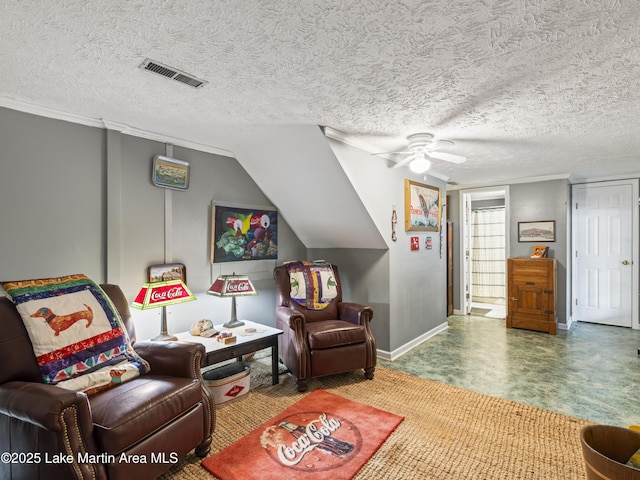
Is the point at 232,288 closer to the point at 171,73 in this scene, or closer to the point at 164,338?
the point at 164,338

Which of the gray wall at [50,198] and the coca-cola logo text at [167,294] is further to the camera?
the coca-cola logo text at [167,294]

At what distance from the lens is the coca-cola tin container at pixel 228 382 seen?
2.61 metres

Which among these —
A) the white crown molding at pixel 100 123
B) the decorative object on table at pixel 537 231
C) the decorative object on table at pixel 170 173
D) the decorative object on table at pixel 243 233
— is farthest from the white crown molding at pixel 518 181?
the decorative object on table at pixel 170 173

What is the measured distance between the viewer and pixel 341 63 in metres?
1.79

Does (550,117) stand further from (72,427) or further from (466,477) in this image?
(72,427)

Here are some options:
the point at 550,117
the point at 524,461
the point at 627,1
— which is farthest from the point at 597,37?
the point at 524,461

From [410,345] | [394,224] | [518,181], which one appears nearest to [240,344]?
[394,224]

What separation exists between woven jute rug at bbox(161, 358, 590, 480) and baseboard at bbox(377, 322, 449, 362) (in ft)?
1.65

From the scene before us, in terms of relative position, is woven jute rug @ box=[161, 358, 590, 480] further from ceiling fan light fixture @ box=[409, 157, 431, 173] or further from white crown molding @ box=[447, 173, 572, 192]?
white crown molding @ box=[447, 173, 572, 192]

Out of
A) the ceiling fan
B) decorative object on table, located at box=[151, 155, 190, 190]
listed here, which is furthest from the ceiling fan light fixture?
decorative object on table, located at box=[151, 155, 190, 190]

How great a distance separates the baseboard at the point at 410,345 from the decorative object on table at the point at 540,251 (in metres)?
1.67

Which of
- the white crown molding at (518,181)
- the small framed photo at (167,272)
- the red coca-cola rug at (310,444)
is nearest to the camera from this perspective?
the red coca-cola rug at (310,444)

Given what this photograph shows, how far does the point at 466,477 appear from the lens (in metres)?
1.84

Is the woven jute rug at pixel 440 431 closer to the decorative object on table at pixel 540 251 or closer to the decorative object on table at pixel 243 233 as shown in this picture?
the decorative object on table at pixel 243 233
